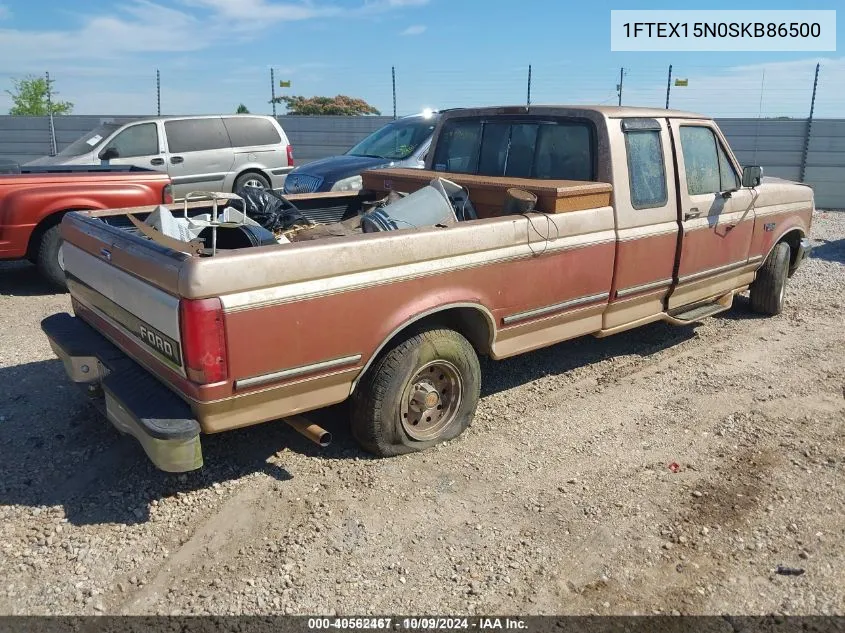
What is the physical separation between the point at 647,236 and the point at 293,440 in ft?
9.22

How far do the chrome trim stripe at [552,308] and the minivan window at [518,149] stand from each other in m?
0.83

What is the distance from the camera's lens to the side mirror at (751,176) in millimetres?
5762

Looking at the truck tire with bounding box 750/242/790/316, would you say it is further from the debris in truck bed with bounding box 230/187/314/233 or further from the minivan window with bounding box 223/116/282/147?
the minivan window with bounding box 223/116/282/147

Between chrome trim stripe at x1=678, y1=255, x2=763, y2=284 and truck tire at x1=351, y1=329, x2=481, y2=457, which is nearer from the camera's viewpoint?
truck tire at x1=351, y1=329, x2=481, y2=457

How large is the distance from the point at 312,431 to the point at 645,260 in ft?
9.10

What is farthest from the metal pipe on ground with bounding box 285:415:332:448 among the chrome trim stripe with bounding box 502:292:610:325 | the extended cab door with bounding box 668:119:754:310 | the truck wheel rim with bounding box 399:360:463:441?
the extended cab door with bounding box 668:119:754:310

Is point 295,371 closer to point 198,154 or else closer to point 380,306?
point 380,306

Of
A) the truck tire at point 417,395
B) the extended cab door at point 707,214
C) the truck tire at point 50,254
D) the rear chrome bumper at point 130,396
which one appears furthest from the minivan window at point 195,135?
the truck tire at point 417,395

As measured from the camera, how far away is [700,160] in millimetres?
5551

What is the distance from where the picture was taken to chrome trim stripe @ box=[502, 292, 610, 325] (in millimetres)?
4297

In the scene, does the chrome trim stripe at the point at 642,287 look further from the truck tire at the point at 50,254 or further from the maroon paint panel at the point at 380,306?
the truck tire at the point at 50,254

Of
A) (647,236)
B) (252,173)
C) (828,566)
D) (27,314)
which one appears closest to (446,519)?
(828,566)

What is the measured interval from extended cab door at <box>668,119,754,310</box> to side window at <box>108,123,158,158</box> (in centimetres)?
857

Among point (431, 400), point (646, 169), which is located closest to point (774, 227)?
point (646, 169)
